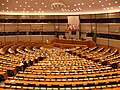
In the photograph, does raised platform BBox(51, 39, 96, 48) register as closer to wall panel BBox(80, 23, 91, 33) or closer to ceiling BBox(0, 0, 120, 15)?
wall panel BBox(80, 23, 91, 33)

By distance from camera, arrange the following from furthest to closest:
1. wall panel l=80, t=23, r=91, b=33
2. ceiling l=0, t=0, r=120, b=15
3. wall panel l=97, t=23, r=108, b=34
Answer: wall panel l=80, t=23, r=91, b=33, wall panel l=97, t=23, r=108, b=34, ceiling l=0, t=0, r=120, b=15

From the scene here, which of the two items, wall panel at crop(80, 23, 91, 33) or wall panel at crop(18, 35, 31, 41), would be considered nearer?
wall panel at crop(80, 23, 91, 33)

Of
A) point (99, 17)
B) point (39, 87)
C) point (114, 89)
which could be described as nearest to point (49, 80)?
point (39, 87)

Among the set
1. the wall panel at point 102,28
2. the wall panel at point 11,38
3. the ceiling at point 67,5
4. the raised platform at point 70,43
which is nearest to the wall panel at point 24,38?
the wall panel at point 11,38

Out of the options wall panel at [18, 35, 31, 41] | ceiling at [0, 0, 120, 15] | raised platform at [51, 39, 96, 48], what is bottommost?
raised platform at [51, 39, 96, 48]

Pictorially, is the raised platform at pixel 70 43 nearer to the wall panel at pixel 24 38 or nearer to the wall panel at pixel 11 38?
the wall panel at pixel 24 38

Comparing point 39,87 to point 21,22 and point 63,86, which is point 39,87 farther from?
point 21,22

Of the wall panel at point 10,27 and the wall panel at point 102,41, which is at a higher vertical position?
the wall panel at point 10,27

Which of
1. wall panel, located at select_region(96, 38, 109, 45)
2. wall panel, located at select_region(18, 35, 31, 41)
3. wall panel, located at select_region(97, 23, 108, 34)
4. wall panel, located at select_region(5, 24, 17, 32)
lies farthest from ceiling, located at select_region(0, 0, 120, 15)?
wall panel, located at select_region(18, 35, 31, 41)

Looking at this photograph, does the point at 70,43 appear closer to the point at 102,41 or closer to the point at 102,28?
the point at 102,41

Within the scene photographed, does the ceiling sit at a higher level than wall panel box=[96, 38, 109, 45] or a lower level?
higher

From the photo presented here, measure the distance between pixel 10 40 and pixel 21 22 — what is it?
13.4 feet

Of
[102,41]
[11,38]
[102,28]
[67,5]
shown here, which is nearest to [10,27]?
[11,38]

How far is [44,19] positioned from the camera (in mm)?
39500
